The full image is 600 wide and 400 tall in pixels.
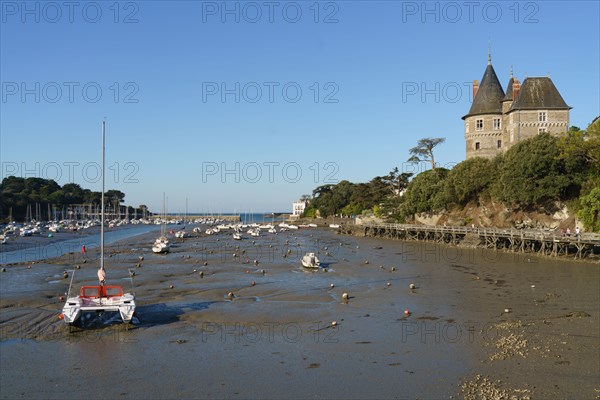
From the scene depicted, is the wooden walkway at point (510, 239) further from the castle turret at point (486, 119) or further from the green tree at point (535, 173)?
the castle turret at point (486, 119)

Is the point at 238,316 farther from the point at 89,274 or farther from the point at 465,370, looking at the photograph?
the point at 89,274

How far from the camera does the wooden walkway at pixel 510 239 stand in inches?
1629

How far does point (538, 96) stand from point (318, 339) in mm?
62579

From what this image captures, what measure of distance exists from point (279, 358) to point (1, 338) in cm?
1170

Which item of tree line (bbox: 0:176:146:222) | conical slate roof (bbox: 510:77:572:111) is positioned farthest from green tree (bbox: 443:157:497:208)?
tree line (bbox: 0:176:146:222)

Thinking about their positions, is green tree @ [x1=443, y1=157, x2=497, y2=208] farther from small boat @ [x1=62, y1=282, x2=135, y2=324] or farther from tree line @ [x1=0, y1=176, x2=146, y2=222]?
tree line @ [x1=0, y1=176, x2=146, y2=222]

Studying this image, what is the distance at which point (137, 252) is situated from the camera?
202ft

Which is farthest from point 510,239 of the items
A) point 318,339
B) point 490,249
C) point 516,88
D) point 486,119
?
point 318,339

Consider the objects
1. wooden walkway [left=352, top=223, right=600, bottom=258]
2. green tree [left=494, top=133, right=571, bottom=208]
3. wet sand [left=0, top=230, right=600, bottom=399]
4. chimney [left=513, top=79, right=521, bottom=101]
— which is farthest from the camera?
chimney [left=513, top=79, right=521, bottom=101]

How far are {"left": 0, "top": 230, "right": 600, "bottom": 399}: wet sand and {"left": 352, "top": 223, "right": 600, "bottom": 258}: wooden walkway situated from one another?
584cm

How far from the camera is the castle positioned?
67.6 meters

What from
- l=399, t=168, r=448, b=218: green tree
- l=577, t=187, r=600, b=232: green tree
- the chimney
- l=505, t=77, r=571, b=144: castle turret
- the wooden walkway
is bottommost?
the wooden walkway

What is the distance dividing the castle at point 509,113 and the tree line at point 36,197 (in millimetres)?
123739

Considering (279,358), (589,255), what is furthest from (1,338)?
(589,255)
